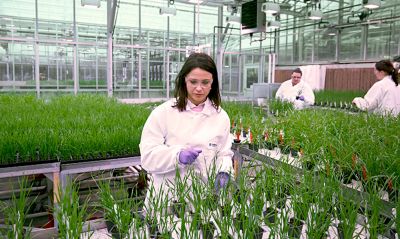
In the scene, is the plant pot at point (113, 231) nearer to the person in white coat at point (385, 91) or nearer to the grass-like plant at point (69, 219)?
the grass-like plant at point (69, 219)

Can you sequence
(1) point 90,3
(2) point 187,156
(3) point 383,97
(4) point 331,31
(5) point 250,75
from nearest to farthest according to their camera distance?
(2) point 187,156 → (3) point 383,97 → (1) point 90,3 → (4) point 331,31 → (5) point 250,75

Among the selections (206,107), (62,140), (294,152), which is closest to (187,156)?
(206,107)

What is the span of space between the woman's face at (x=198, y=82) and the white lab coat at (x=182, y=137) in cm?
12

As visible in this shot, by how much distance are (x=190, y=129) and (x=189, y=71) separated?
30cm

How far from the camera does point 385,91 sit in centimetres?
384

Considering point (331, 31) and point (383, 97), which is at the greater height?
point (331, 31)

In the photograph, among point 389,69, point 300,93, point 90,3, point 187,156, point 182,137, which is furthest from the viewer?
point 90,3

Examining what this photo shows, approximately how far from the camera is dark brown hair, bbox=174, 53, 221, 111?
155cm

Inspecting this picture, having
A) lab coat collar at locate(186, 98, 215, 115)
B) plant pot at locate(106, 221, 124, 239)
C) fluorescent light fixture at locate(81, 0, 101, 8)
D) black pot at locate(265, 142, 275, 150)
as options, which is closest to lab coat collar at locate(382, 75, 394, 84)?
black pot at locate(265, 142, 275, 150)

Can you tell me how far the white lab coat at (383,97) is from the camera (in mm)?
3826

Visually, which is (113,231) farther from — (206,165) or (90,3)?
(90,3)

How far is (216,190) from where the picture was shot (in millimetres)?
1400

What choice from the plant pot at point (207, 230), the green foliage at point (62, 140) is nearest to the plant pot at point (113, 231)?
the plant pot at point (207, 230)

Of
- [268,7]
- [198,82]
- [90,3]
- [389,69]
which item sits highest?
[90,3]
